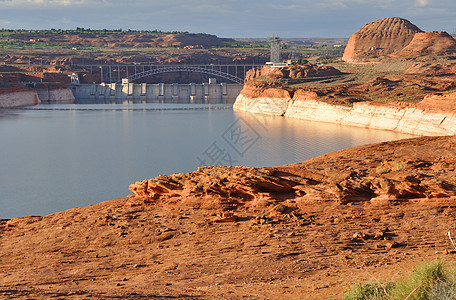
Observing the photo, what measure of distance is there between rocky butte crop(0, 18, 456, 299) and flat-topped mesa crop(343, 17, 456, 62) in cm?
8928

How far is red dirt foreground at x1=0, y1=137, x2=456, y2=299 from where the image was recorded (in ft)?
37.9

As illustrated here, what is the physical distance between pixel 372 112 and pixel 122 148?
91.0 ft

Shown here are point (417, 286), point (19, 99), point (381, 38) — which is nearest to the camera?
point (417, 286)

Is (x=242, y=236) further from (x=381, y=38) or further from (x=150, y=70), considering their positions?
(x=150, y=70)

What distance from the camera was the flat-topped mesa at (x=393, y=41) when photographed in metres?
106

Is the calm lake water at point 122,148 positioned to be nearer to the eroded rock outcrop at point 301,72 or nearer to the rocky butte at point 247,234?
the rocky butte at point 247,234

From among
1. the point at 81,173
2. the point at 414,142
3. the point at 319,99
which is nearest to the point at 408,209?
the point at 414,142

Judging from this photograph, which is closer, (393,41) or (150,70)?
(393,41)

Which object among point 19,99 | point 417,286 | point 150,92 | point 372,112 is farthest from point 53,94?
point 417,286

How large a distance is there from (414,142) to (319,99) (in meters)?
40.0

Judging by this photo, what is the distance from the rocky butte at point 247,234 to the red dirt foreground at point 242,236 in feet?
0.11

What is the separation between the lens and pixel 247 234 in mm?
15219

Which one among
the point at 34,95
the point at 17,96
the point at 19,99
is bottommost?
the point at 19,99

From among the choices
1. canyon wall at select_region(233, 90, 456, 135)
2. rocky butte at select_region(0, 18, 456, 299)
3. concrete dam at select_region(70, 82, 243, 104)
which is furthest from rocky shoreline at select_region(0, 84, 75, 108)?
rocky butte at select_region(0, 18, 456, 299)
